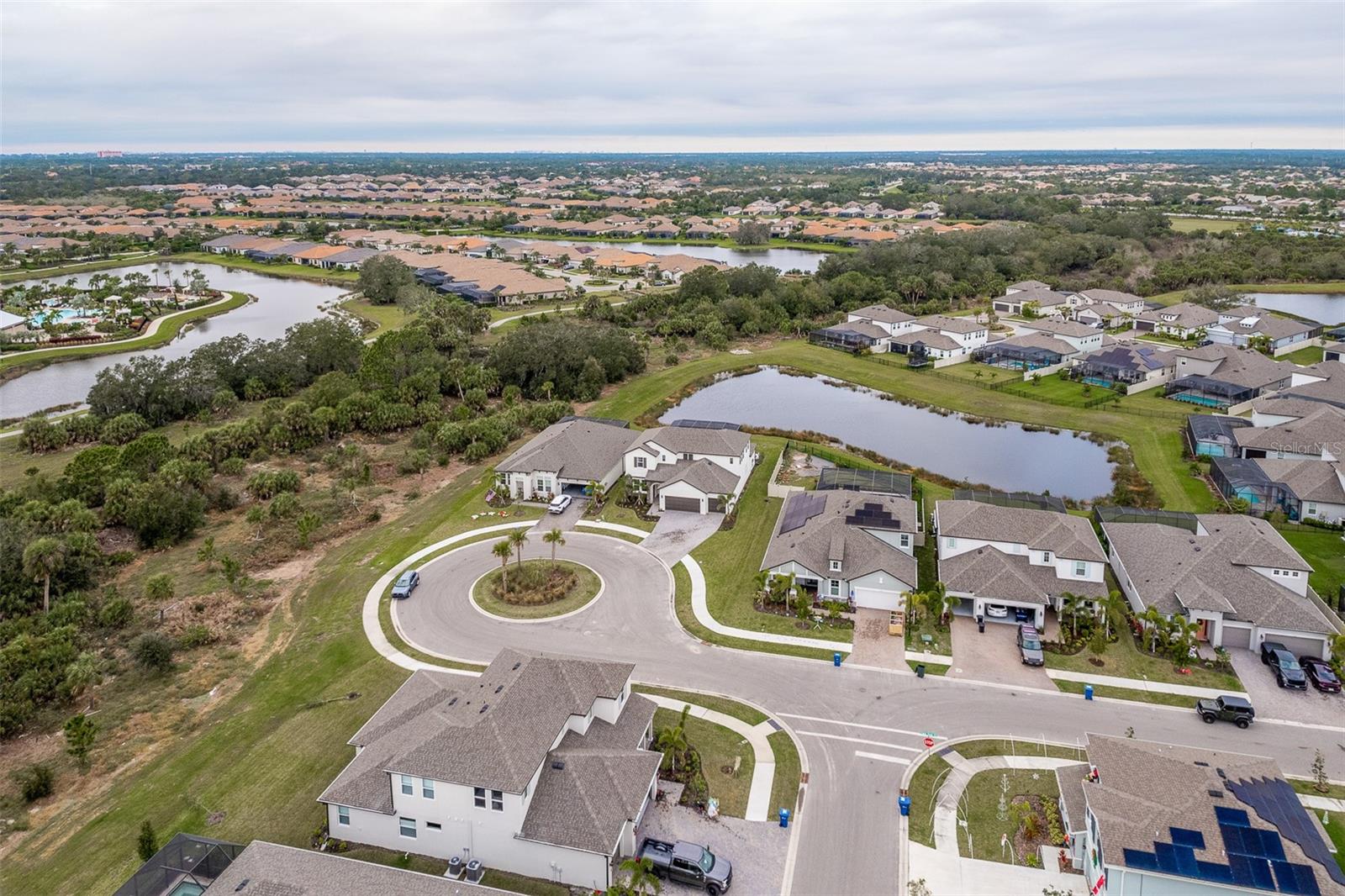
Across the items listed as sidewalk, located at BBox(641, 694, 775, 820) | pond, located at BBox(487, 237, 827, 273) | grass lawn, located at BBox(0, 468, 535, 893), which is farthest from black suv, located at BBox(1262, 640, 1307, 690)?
pond, located at BBox(487, 237, 827, 273)

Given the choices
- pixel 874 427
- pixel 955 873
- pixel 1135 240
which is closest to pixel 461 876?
pixel 955 873

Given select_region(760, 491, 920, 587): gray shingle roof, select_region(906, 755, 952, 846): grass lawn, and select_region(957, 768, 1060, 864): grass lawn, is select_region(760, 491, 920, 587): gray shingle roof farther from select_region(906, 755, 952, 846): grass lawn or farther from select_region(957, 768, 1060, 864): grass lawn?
select_region(957, 768, 1060, 864): grass lawn

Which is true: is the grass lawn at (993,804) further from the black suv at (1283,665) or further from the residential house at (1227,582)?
the residential house at (1227,582)

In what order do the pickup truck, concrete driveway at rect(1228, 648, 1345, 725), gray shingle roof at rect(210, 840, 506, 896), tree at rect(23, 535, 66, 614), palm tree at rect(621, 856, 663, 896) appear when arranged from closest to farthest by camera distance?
gray shingle roof at rect(210, 840, 506, 896), palm tree at rect(621, 856, 663, 896), the pickup truck, concrete driveway at rect(1228, 648, 1345, 725), tree at rect(23, 535, 66, 614)

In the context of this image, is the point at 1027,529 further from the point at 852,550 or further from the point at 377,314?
the point at 377,314

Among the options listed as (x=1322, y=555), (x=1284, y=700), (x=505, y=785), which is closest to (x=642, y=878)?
(x=505, y=785)

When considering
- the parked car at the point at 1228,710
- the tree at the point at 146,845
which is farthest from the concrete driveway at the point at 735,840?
the parked car at the point at 1228,710

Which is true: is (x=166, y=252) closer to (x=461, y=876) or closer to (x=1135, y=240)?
(x=461, y=876)
